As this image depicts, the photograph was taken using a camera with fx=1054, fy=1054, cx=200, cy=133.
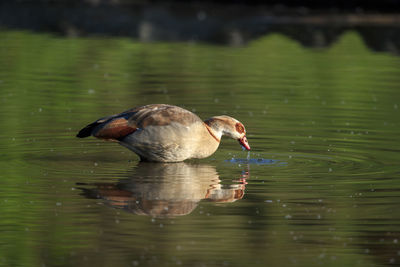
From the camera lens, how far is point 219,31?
106 feet

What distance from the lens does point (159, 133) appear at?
1249cm

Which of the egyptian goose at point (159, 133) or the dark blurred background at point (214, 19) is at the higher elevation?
the egyptian goose at point (159, 133)

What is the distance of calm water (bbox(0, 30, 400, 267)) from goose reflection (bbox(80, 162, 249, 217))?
0.02 m

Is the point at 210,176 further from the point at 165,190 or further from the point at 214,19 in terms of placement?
the point at 214,19

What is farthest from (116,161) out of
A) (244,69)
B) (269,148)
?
(244,69)

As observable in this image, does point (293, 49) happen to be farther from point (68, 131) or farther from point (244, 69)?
point (68, 131)

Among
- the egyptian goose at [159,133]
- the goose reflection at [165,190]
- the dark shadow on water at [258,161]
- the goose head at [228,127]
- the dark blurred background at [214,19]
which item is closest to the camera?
the goose reflection at [165,190]

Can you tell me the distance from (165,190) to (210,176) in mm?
1152

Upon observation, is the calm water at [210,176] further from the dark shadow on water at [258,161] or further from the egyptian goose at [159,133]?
the egyptian goose at [159,133]

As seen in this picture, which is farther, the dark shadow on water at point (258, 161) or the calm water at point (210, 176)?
the dark shadow on water at point (258, 161)

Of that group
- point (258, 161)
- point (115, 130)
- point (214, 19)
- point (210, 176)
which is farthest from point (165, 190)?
point (214, 19)

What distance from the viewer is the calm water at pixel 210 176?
8.91 metres

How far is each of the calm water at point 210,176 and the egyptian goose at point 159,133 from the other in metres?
0.21

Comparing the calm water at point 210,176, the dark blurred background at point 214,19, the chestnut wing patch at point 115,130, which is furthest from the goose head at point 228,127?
the dark blurred background at point 214,19
